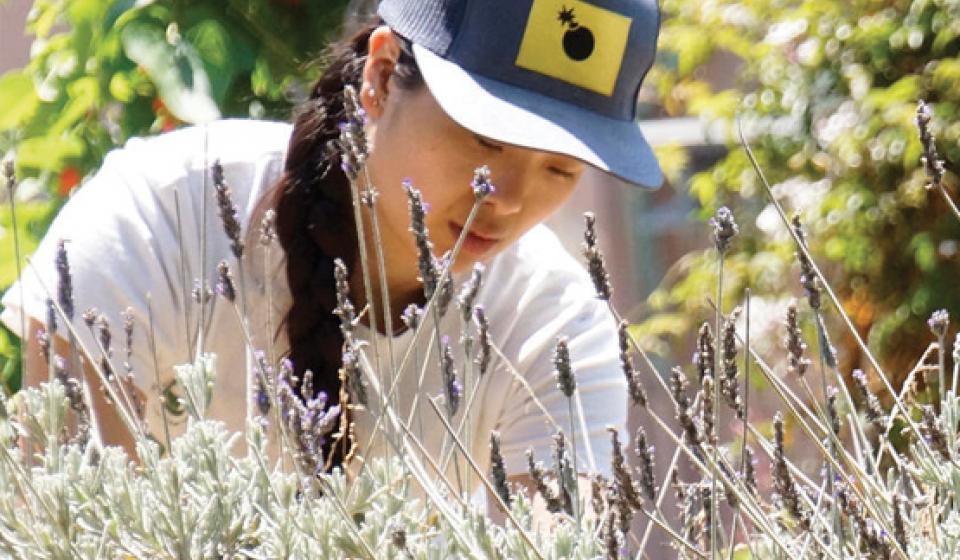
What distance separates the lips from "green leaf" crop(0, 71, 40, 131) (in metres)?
1.68

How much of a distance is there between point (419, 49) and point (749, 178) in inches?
90.3

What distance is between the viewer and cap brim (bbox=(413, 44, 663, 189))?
2.11m

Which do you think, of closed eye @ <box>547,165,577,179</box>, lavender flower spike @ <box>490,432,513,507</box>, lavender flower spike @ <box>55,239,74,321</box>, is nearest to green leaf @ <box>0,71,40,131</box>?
closed eye @ <box>547,165,577,179</box>

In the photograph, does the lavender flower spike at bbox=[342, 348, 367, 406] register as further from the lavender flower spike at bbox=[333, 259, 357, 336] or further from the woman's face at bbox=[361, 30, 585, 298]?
the woman's face at bbox=[361, 30, 585, 298]

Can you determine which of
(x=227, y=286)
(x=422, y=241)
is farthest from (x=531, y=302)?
(x=422, y=241)

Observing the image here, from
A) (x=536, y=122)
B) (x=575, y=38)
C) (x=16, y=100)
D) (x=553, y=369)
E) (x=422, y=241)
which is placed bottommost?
(x=553, y=369)

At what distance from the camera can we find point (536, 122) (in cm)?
213

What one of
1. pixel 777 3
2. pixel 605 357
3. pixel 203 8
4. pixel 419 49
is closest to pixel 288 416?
pixel 419 49

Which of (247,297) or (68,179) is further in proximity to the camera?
(68,179)

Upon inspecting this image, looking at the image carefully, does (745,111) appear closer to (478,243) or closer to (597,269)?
(478,243)

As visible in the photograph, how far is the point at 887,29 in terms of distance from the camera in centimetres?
438

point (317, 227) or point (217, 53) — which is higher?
point (217, 53)

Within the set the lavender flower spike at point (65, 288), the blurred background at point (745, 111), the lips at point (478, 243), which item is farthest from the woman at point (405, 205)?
the blurred background at point (745, 111)

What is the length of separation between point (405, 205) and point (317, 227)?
21 cm
